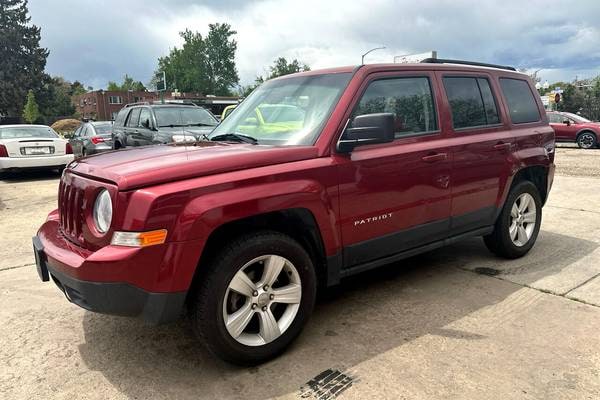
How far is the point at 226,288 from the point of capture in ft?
8.91

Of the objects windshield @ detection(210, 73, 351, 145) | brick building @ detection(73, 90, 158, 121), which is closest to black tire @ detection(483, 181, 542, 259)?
windshield @ detection(210, 73, 351, 145)

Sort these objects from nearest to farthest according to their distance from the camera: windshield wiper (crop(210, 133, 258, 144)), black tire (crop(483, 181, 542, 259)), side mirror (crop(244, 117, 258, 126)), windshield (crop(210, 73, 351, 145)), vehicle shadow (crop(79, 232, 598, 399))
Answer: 1. vehicle shadow (crop(79, 232, 598, 399))
2. windshield (crop(210, 73, 351, 145))
3. windshield wiper (crop(210, 133, 258, 144))
4. side mirror (crop(244, 117, 258, 126))
5. black tire (crop(483, 181, 542, 259))

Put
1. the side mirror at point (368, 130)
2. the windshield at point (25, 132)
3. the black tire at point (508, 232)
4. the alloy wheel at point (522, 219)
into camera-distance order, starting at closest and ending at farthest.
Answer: the side mirror at point (368, 130), the black tire at point (508, 232), the alloy wheel at point (522, 219), the windshield at point (25, 132)

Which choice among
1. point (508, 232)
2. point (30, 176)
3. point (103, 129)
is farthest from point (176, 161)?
point (103, 129)

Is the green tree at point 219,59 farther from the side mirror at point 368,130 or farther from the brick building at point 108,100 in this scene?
the side mirror at point 368,130

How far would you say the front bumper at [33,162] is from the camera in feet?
36.2

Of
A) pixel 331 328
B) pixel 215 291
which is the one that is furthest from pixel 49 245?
pixel 331 328

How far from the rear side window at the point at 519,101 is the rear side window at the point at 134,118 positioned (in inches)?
312

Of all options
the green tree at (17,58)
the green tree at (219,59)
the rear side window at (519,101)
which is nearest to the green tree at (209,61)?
the green tree at (219,59)

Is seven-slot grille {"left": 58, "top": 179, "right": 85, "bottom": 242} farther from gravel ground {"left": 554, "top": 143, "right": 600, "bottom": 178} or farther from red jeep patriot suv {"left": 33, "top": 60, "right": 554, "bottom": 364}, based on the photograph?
A: gravel ground {"left": 554, "top": 143, "right": 600, "bottom": 178}

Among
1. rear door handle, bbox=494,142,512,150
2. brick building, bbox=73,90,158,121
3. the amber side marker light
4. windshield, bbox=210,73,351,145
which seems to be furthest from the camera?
brick building, bbox=73,90,158,121

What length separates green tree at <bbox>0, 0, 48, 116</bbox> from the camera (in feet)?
210

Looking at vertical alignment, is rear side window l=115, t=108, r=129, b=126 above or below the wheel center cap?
above

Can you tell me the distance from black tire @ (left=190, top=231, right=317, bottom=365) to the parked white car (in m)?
10.4
